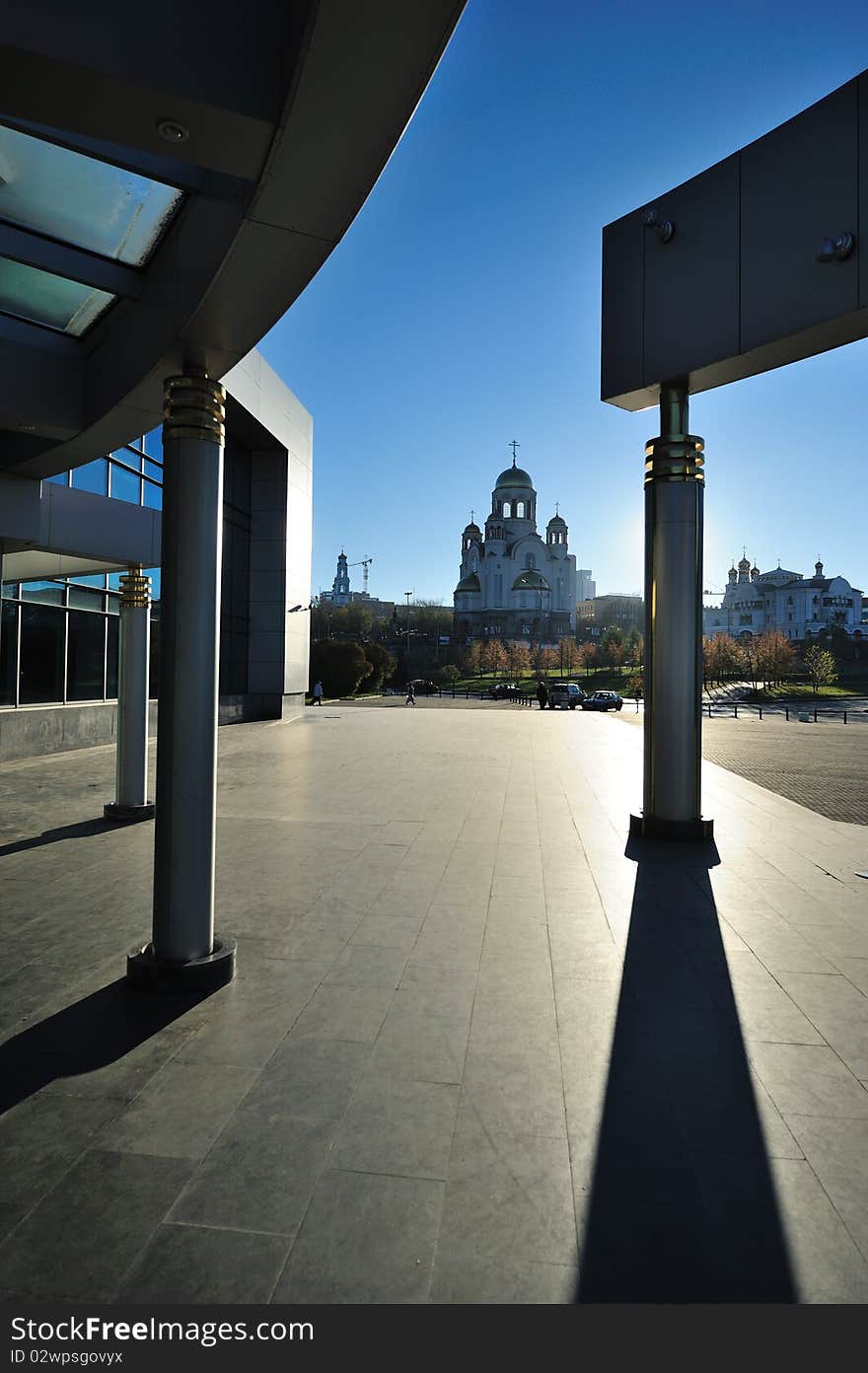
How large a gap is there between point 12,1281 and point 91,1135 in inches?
31.8

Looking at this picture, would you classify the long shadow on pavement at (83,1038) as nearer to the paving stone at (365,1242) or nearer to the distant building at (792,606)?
the paving stone at (365,1242)

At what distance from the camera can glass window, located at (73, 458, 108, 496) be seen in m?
18.4

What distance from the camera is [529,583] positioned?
14225 centimetres

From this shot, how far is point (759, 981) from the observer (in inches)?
190

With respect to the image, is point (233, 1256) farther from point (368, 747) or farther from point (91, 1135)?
point (368, 747)

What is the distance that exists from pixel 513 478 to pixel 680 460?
143460 millimetres

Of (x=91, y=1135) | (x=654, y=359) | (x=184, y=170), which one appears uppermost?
(x=654, y=359)

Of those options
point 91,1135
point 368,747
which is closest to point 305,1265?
point 91,1135

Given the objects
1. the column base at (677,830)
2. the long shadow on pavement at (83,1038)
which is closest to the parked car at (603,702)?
the column base at (677,830)

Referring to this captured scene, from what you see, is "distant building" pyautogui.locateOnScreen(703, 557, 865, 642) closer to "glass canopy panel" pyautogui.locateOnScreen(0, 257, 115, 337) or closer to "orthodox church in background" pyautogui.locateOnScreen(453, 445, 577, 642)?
"orthodox church in background" pyautogui.locateOnScreen(453, 445, 577, 642)

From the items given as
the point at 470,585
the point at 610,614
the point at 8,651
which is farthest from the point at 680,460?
the point at 610,614

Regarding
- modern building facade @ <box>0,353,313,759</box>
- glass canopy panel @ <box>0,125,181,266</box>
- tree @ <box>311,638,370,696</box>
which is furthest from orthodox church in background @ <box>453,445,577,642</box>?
glass canopy panel @ <box>0,125,181,266</box>

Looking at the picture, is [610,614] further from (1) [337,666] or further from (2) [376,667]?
(1) [337,666]

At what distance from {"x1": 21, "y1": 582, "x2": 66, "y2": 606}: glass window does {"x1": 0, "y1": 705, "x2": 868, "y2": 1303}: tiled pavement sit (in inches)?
454
